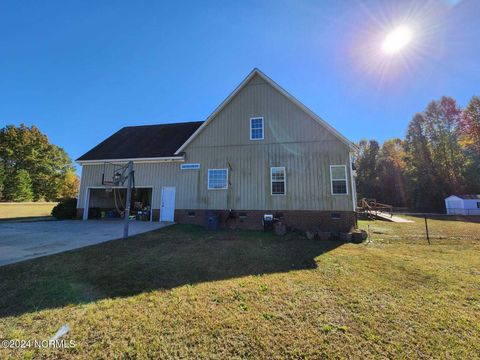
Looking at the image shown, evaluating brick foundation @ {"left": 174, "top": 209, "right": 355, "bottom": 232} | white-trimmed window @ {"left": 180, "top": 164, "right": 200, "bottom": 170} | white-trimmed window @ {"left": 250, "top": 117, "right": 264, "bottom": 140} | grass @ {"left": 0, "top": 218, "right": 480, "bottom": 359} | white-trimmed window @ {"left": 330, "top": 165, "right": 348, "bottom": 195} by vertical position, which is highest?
white-trimmed window @ {"left": 250, "top": 117, "right": 264, "bottom": 140}

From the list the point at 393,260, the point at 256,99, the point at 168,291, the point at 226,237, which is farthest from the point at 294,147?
the point at 168,291

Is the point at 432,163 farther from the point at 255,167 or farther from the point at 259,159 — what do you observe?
the point at 255,167

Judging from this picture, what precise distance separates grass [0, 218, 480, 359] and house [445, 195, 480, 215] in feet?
95.9

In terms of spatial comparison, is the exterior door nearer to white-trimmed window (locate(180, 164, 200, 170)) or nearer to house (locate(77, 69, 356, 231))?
house (locate(77, 69, 356, 231))

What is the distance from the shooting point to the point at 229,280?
16.7 ft

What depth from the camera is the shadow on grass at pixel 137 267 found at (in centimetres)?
417

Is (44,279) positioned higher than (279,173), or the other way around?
(279,173)

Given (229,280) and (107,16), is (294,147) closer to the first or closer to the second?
(229,280)

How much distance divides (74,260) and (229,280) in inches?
179

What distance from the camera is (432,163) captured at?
34719 mm

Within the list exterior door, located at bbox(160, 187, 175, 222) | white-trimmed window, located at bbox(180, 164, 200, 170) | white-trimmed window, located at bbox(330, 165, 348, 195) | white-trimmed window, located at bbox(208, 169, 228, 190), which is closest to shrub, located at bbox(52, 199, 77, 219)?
exterior door, located at bbox(160, 187, 175, 222)

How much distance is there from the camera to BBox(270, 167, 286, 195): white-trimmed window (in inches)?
492

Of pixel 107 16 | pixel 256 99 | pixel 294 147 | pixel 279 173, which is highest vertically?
pixel 107 16

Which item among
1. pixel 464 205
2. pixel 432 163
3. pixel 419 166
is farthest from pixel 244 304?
pixel 432 163
